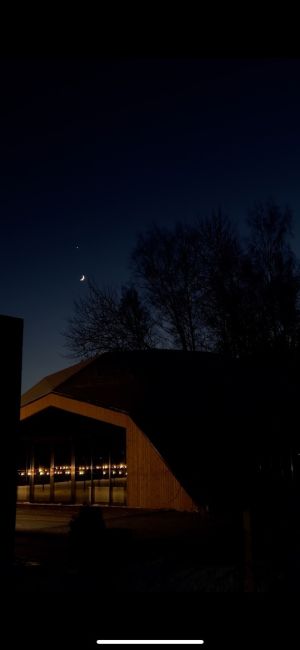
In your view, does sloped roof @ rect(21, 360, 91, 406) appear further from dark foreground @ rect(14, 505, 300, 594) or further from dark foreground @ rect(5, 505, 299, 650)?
dark foreground @ rect(14, 505, 300, 594)

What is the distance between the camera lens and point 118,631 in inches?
74.7

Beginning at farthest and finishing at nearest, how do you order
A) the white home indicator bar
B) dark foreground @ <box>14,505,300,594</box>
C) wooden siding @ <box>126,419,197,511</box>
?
1. wooden siding @ <box>126,419,197,511</box>
2. dark foreground @ <box>14,505,300,594</box>
3. the white home indicator bar

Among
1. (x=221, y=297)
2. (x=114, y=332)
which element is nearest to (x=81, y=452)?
(x=114, y=332)

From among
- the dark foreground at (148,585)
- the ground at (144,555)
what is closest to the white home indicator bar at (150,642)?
the dark foreground at (148,585)

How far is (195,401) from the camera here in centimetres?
1794

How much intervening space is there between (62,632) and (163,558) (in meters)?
6.37

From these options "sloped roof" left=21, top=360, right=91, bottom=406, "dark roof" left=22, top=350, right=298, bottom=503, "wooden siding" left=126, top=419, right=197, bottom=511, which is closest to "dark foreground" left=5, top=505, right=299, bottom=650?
"wooden siding" left=126, top=419, right=197, bottom=511

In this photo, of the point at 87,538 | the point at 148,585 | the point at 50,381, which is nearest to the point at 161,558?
the point at 87,538

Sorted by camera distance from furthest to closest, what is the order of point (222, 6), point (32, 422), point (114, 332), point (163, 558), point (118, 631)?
point (114, 332)
point (32, 422)
point (163, 558)
point (118, 631)
point (222, 6)

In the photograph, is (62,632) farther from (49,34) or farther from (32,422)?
(32,422)

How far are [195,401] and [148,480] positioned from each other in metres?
3.34

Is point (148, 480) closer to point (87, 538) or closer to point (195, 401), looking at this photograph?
point (195, 401)

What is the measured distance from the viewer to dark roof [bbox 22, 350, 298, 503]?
15.6 metres

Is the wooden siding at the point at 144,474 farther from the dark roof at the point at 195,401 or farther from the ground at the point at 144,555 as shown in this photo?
the ground at the point at 144,555
